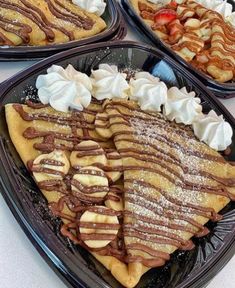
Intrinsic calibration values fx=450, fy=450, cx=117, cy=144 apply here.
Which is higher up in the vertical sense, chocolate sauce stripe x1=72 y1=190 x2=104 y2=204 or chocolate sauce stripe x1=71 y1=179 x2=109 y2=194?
chocolate sauce stripe x1=71 y1=179 x2=109 y2=194

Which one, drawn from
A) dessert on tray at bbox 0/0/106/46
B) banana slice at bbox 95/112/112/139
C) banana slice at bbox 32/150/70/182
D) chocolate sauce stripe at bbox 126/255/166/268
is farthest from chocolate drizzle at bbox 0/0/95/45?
chocolate sauce stripe at bbox 126/255/166/268

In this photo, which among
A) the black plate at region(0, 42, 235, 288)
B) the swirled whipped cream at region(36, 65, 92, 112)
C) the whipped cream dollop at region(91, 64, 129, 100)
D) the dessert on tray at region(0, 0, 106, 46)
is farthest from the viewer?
the dessert on tray at region(0, 0, 106, 46)

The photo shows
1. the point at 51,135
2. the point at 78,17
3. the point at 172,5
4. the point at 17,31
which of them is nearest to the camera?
the point at 51,135

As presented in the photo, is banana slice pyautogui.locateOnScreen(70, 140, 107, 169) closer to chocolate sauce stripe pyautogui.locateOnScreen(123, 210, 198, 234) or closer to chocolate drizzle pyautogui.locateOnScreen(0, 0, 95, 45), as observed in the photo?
chocolate sauce stripe pyautogui.locateOnScreen(123, 210, 198, 234)

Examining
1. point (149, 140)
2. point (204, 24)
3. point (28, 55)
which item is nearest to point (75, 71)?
point (28, 55)

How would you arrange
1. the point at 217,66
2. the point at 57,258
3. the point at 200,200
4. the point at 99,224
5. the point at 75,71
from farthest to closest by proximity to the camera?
the point at 217,66 < the point at 75,71 < the point at 200,200 < the point at 99,224 < the point at 57,258

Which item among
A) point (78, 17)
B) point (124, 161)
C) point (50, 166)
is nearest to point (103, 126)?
point (124, 161)

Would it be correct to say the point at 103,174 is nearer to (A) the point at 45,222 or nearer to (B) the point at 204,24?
(A) the point at 45,222

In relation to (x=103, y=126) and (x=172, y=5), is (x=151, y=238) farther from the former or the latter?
(x=172, y=5)
